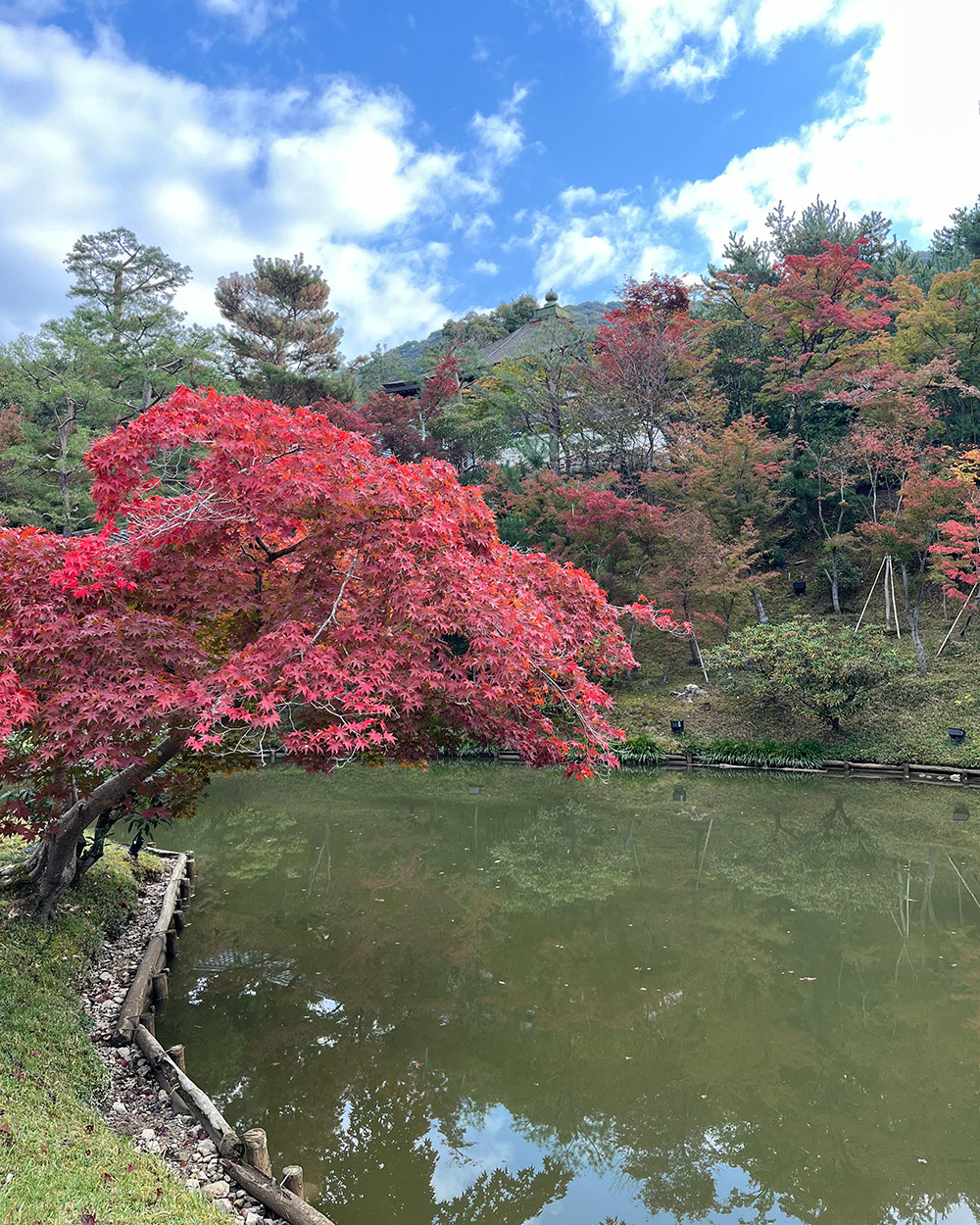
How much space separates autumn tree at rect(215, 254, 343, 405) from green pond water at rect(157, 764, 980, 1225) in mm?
17793

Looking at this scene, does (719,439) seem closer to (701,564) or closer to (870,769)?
(701,564)

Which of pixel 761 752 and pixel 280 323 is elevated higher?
pixel 280 323

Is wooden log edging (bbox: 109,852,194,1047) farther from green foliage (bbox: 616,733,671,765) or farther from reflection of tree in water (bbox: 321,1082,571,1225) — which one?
green foliage (bbox: 616,733,671,765)

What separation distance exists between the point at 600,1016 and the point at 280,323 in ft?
79.4

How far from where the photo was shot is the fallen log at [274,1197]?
337 cm

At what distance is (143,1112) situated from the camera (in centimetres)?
427

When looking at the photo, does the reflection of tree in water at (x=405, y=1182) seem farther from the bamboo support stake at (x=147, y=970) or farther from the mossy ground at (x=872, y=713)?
the mossy ground at (x=872, y=713)

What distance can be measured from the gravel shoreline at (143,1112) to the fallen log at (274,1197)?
38mm

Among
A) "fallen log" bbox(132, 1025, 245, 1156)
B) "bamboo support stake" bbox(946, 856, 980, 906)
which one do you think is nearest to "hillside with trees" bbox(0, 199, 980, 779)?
"bamboo support stake" bbox(946, 856, 980, 906)

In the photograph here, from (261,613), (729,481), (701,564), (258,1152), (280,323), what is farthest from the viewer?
(280,323)

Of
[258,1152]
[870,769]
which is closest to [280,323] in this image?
[870,769]

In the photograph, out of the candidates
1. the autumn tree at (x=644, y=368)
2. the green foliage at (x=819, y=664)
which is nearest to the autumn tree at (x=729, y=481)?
the autumn tree at (x=644, y=368)

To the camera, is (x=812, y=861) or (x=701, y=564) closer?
(x=812, y=861)

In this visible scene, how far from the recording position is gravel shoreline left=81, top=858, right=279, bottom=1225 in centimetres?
357
